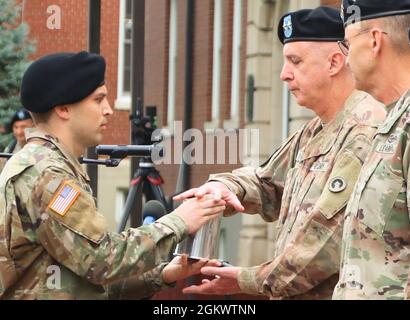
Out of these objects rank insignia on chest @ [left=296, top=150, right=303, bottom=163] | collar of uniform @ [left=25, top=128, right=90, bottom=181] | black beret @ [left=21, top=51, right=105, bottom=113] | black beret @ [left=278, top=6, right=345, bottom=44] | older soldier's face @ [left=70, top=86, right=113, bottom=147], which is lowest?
rank insignia on chest @ [left=296, top=150, right=303, bottom=163]

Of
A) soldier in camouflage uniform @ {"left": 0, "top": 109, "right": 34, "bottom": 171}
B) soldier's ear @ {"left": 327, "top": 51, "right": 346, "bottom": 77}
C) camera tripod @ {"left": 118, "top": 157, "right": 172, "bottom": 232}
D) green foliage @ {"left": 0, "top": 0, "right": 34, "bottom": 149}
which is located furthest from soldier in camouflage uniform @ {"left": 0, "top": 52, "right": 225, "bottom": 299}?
green foliage @ {"left": 0, "top": 0, "right": 34, "bottom": 149}

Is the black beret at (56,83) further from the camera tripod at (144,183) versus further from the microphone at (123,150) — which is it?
the camera tripod at (144,183)

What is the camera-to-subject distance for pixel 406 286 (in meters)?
4.52

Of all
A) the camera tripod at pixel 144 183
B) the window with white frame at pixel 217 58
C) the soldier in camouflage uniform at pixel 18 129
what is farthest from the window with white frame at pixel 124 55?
the camera tripod at pixel 144 183

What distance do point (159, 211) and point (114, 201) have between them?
14.0 meters

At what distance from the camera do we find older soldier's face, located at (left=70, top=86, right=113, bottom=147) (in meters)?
5.61

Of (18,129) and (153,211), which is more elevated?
(18,129)

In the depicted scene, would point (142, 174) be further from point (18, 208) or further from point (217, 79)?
point (217, 79)

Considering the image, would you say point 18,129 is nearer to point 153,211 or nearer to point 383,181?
point 153,211

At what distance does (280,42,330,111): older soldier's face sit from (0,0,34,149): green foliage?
1077cm

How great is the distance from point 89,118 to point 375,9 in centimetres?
128

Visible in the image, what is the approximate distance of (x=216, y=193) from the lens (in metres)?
5.89

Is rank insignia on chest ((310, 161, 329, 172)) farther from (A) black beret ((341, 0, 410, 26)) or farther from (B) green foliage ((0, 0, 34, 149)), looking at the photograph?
(B) green foliage ((0, 0, 34, 149))

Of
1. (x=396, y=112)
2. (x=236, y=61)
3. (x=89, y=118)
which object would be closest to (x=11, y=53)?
(x=236, y=61)
